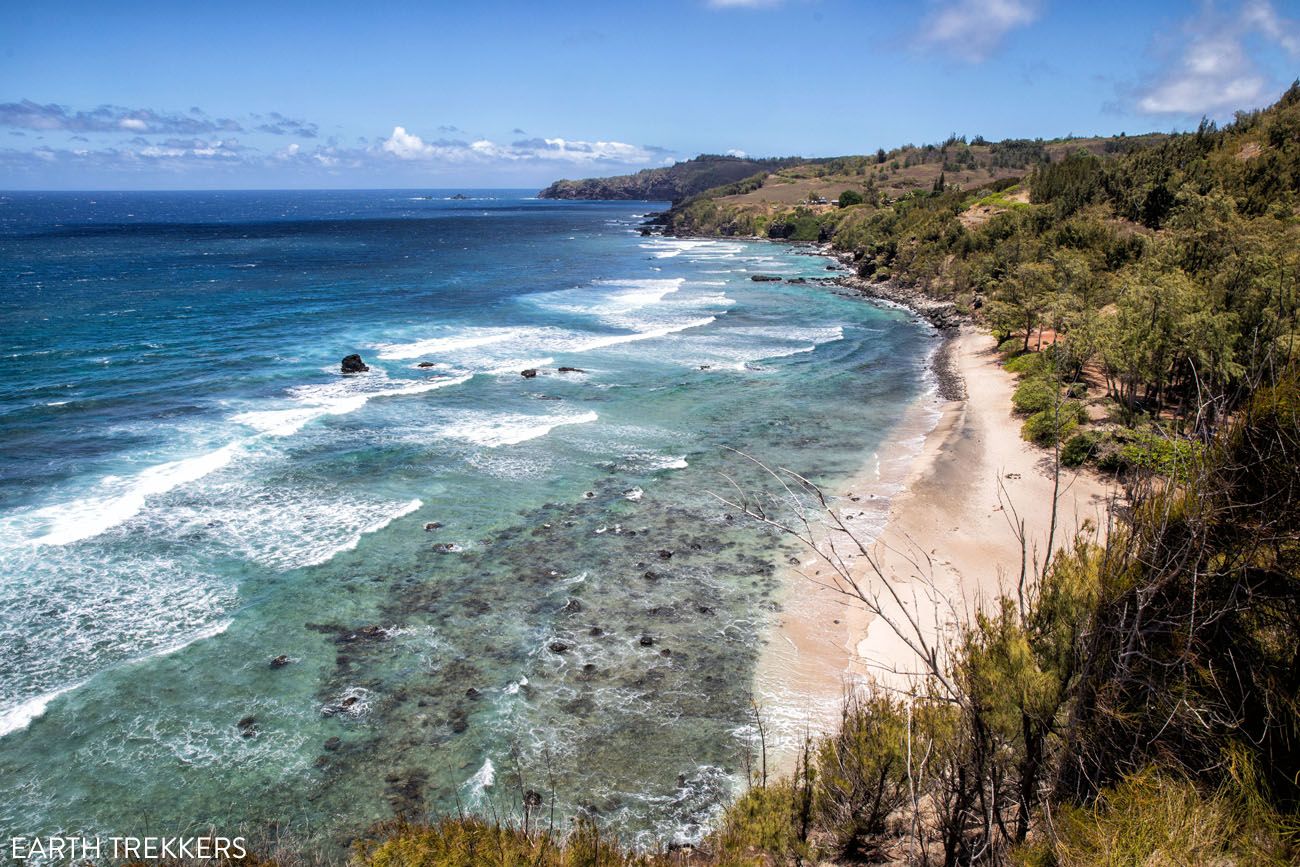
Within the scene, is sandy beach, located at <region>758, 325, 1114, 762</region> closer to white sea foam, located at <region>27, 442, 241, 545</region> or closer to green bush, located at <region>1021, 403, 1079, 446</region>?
green bush, located at <region>1021, 403, 1079, 446</region>

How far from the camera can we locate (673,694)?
17.7m

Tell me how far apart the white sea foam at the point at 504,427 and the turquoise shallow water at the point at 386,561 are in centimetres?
26

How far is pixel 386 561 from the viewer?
23828 mm

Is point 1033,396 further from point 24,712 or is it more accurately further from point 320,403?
point 24,712

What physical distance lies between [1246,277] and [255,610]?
41160mm

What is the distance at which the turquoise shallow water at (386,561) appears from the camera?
608 inches

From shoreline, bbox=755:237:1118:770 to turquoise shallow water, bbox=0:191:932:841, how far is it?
110 centimetres

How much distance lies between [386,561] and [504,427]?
13454 mm

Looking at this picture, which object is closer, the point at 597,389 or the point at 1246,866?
the point at 1246,866

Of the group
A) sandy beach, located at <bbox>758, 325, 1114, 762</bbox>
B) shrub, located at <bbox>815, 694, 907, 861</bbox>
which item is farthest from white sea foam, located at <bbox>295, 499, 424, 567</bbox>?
shrub, located at <bbox>815, 694, 907, 861</bbox>

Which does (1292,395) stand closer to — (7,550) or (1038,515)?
(1038,515)

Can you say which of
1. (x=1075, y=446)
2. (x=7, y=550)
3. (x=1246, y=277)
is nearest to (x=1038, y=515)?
(x=1075, y=446)

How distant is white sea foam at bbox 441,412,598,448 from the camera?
34.8 metres

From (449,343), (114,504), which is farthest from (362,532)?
(449,343)
